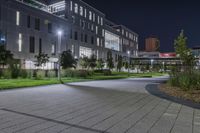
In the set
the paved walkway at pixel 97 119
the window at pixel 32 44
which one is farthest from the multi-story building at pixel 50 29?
the paved walkway at pixel 97 119

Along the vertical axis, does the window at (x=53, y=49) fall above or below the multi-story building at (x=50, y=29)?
below

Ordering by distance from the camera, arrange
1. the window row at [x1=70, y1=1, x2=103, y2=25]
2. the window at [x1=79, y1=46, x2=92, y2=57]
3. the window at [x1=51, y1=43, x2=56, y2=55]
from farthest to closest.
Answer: the window at [x1=79, y1=46, x2=92, y2=57]
the window row at [x1=70, y1=1, x2=103, y2=25]
the window at [x1=51, y1=43, x2=56, y2=55]

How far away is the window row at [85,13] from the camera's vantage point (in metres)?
66.6

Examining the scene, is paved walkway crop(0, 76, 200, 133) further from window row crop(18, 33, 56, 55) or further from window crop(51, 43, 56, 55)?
window crop(51, 43, 56, 55)

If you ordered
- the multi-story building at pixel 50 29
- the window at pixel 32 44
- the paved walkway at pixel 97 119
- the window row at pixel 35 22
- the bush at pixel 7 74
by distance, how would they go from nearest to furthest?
1. the paved walkway at pixel 97 119
2. the bush at pixel 7 74
3. the multi-story building at pixel 50 29
4. the window row at pixel 35 22
5. the window at pixel 32 44

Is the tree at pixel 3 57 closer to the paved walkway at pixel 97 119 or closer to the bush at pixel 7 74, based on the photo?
the bush at pixel 7 74

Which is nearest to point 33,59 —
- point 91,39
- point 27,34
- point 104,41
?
point 27,34

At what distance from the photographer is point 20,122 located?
6.46m

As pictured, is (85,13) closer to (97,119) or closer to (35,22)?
(35,22)

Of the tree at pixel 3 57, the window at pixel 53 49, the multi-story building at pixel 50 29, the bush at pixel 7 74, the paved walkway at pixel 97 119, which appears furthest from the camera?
the window at pixel 53 49

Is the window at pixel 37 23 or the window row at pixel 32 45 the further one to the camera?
the window at pixel 37 23

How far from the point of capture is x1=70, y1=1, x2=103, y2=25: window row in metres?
66.6

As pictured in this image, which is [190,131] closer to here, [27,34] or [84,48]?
[27,34]

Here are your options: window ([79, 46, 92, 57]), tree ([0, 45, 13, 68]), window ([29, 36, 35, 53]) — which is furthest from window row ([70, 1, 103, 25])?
tree ([0, 45, 13, 68])
